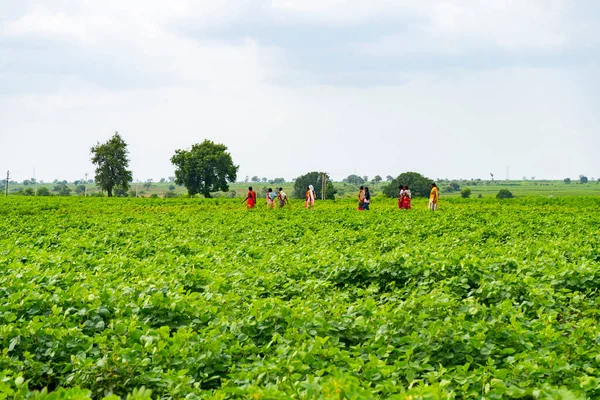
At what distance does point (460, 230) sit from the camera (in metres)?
20.0

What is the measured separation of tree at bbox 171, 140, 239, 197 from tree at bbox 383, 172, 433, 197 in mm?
24586

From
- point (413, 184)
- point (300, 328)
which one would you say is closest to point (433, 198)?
point (300, 328)

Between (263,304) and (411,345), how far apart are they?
6.52 ft

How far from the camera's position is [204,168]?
90.8 metres

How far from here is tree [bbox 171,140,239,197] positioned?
298ft

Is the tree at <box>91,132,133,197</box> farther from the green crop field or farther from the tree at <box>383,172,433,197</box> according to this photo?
the green crop field

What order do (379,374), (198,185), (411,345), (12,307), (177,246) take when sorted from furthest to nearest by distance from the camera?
(198,185) → (177,246) → (12,307) → (411,345) → (379,374)

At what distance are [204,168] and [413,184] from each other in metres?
31.8

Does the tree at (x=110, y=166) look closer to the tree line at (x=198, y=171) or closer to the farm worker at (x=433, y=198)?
the tree line at (x=198, y=171)

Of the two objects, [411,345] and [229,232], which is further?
[229,232]

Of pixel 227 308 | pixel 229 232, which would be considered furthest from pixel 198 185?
pixel 227 308

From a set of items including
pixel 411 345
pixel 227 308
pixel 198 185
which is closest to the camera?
pixel 411 345

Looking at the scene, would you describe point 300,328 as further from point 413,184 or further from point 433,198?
point 413,184

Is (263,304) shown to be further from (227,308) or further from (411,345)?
(411,345)
